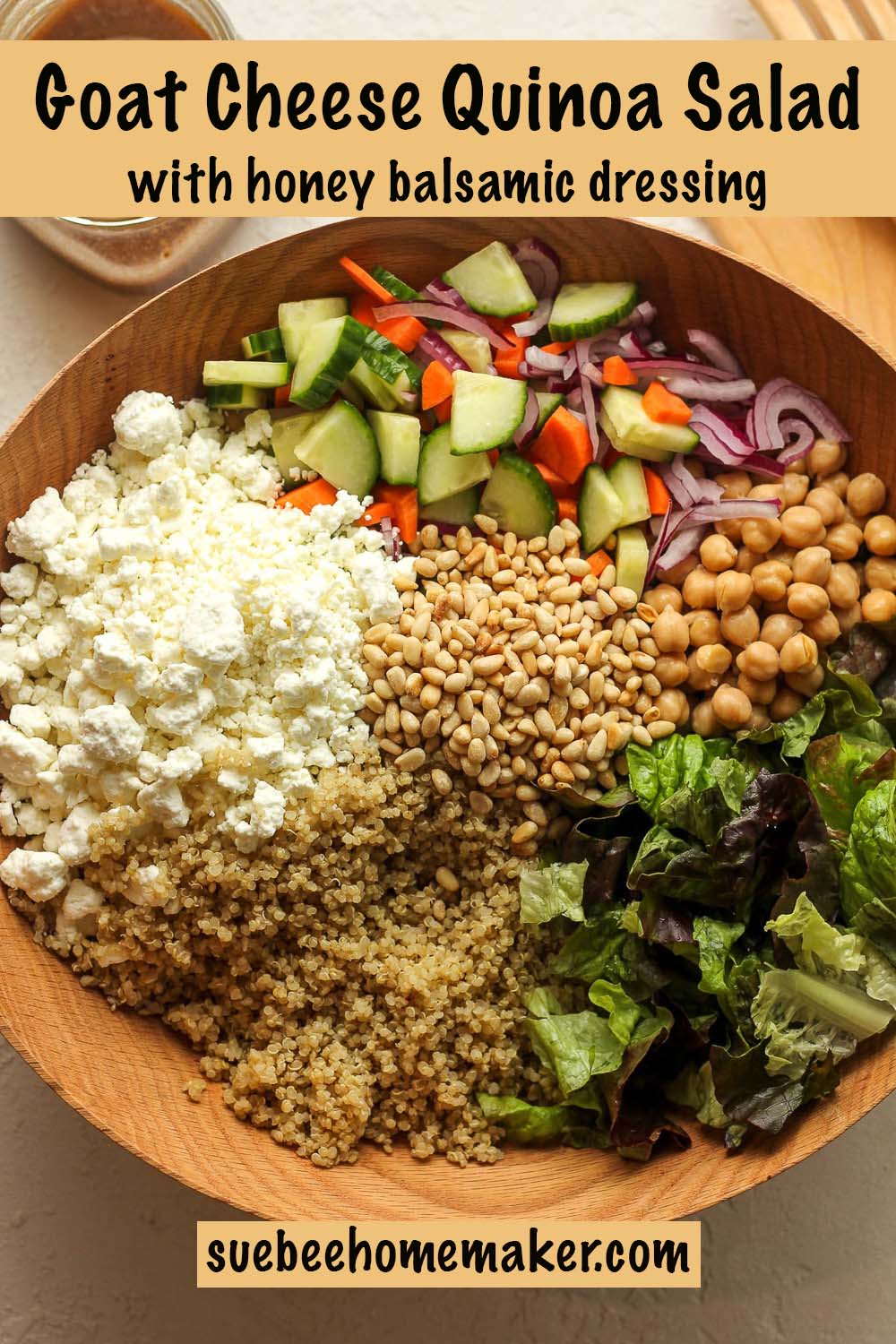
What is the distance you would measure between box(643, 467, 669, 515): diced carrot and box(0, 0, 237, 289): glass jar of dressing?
1.14m

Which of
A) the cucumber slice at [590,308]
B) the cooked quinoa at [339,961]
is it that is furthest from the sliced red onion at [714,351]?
the cooked quinoa at [339,961]

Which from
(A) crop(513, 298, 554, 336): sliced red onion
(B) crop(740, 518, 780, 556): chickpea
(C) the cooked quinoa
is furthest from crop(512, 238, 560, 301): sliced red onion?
(C) the cooked quinoa

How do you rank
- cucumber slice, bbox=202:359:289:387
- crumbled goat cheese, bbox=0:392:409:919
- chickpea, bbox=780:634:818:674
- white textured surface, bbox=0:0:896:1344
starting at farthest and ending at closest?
white textured surface, bbox=0:0:896:1344 → cucumber slice, bbox=202:359:289:387 → chickpea, bbox=780:634:818:674 → crumbled goat cheese, bbox=0:392:409:919

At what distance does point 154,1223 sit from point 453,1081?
835 mm

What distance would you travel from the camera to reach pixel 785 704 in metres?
2.29

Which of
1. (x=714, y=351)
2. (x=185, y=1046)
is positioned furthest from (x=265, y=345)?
(x=185, y=1046)

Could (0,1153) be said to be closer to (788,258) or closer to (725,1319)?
(725,1319)

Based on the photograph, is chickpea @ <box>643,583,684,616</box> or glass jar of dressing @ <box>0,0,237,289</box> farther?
glass jar of dressing @ <box>0,0,237,289</box>

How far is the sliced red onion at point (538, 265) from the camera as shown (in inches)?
91.2

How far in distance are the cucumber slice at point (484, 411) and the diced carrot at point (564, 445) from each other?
0.08 meters

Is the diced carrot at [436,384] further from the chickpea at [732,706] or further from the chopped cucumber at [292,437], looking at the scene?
the chickpea at [732,706]

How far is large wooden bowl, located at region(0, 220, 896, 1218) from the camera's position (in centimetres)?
210

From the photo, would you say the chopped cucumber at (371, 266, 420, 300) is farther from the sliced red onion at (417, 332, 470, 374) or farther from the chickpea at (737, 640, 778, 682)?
the chickpea at (737, 640, 778, 682)

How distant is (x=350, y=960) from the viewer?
7.26 feet
